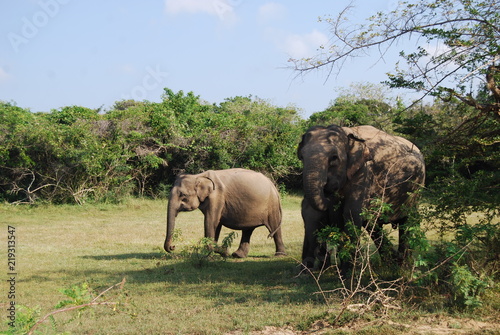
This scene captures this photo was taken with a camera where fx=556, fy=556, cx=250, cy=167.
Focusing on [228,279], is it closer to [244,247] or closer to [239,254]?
[239,254]

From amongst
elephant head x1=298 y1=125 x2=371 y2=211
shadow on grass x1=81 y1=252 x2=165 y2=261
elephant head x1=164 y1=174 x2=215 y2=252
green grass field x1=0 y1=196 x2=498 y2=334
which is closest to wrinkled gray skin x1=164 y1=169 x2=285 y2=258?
elephant head x1=164 y1=174 x2=215 y2=252

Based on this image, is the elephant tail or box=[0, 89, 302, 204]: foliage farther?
box=[0, 89, 302, 204]: foliage

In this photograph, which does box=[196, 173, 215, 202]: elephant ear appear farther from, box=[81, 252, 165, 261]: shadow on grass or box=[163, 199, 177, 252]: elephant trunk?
box=[81, 252, 165, 261]: shadow on grass

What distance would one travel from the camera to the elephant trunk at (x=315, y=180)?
8.27 m

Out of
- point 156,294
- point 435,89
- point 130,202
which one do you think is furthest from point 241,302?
point 130,202

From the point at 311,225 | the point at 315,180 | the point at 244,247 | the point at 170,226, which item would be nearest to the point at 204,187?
the point at 170,226

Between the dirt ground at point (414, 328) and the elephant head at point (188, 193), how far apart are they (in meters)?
6.31

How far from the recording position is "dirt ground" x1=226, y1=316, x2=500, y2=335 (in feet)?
20.0

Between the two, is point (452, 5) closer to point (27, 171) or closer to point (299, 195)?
point (27, 171)

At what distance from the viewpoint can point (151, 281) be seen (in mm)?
9719

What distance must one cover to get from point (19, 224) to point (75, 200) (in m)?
3.71

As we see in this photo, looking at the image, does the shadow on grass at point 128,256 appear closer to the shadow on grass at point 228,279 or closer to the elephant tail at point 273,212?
the shadow on grass at point 228,279

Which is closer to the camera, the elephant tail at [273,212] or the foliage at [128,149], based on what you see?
the elephant tail at [273,212]

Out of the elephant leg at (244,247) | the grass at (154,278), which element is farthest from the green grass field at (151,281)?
the elephant leg at (244,247)
